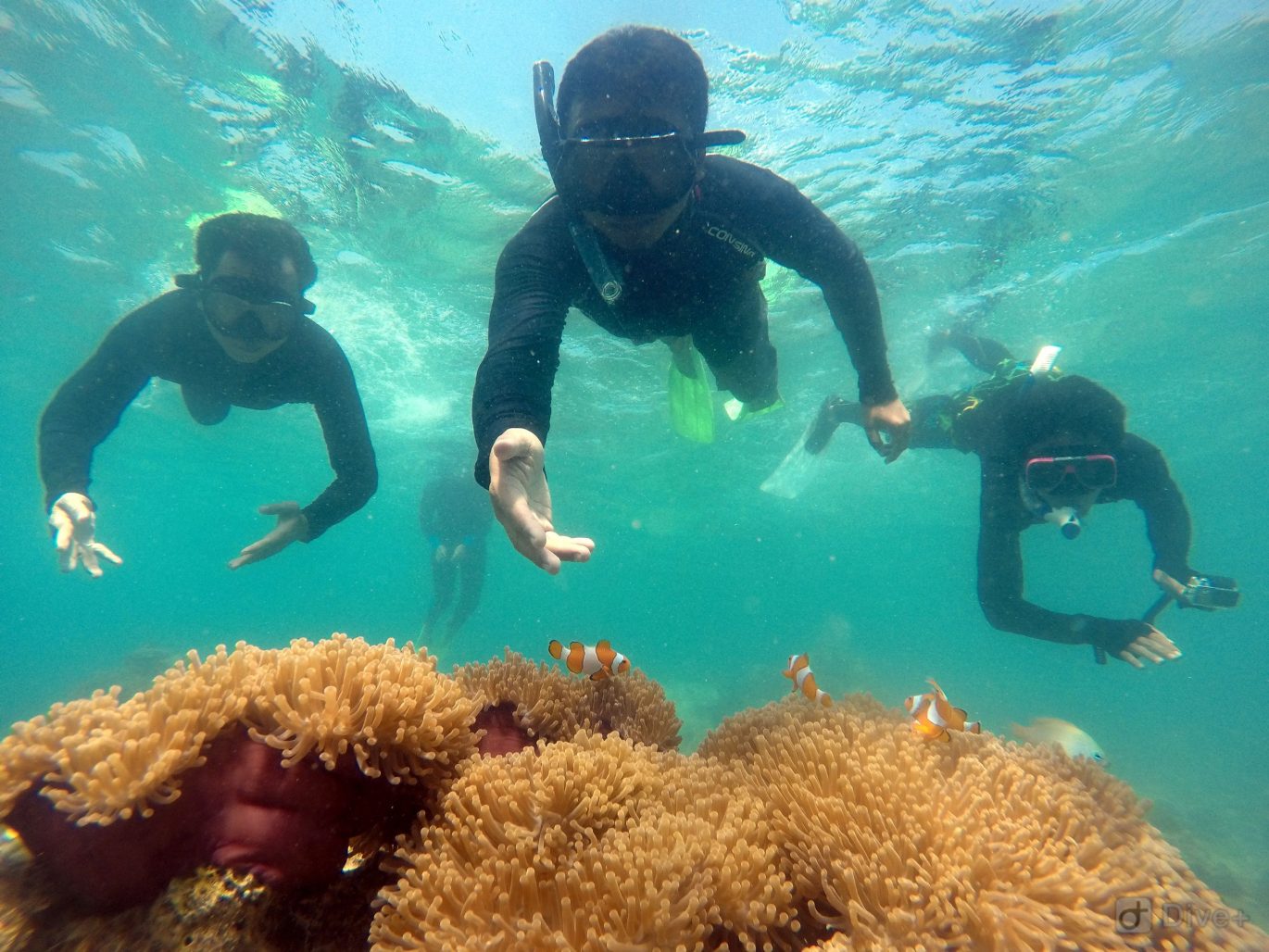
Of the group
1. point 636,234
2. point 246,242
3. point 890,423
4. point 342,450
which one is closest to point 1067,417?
point 890,423

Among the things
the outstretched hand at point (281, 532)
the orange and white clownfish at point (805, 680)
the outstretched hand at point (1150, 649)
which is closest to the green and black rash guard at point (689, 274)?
the orange and white clownfish at point (805, 680)

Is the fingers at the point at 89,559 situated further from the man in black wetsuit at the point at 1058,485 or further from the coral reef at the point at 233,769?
the man in black wetsuit at the point at 1058,485

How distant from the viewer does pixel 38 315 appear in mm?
19594

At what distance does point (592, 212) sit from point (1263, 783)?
110 ft

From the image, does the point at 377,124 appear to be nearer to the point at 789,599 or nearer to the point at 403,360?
the point at 403,360

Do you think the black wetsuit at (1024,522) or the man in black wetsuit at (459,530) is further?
the man in black wetsuit at (459,530)

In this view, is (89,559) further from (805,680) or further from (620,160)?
(805,680)

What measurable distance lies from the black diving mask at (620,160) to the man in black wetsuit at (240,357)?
382 centimetres

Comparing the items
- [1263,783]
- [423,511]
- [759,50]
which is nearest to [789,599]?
[1263,783]

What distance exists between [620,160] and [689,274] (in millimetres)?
1213

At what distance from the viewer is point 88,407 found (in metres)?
5.77

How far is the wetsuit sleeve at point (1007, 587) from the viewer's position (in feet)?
19.2

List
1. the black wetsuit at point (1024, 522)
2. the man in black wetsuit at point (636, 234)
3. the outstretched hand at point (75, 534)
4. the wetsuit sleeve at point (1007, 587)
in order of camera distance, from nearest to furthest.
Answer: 1. the man in black wetsuit at point (636, 234)
2. the outstretched hand at point (75, 534)
3. the wetsuit sleeve at point (1007, 587)
4. the black wetsuit at point (1024, 522)

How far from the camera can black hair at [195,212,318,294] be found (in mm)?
6609
